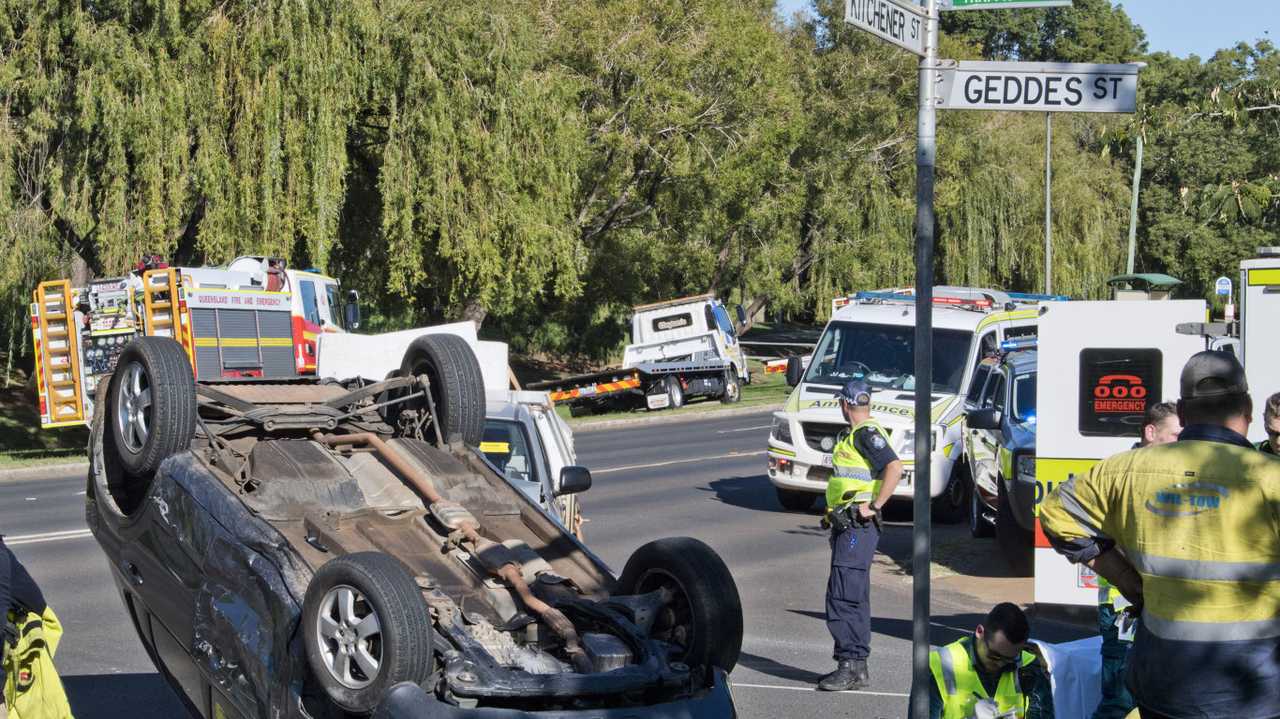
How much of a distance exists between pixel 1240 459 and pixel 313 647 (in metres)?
3.14

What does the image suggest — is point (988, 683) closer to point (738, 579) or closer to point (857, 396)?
point (857, 396)

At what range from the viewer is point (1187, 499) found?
362cm

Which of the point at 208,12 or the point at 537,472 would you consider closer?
the point at 537,472

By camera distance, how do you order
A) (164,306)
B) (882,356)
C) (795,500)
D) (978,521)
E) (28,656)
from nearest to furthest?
1. (28,656)
2. (978,521)
3. (882,356)
4. (795,500)
5. (164,306)

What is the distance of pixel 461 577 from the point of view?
5.80 m

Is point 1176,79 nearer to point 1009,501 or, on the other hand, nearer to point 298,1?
point 298,1

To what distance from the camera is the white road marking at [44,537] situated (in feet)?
43.7

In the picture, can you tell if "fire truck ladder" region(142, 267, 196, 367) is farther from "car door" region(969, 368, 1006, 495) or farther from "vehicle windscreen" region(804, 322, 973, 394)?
"car door" region(969, 368, 1006, 495)

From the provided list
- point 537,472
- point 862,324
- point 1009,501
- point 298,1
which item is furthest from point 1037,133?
point 537,472

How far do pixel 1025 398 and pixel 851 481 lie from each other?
5736 millimetres

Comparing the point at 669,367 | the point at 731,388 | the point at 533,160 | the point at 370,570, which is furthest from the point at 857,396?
the point at 731,388

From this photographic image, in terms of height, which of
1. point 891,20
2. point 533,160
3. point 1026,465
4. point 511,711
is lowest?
point 1026,465

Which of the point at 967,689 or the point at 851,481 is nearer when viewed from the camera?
the point at 967,689

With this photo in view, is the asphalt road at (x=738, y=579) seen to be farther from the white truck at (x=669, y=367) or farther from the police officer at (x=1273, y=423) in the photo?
the white truck at (x=669, y=367)
